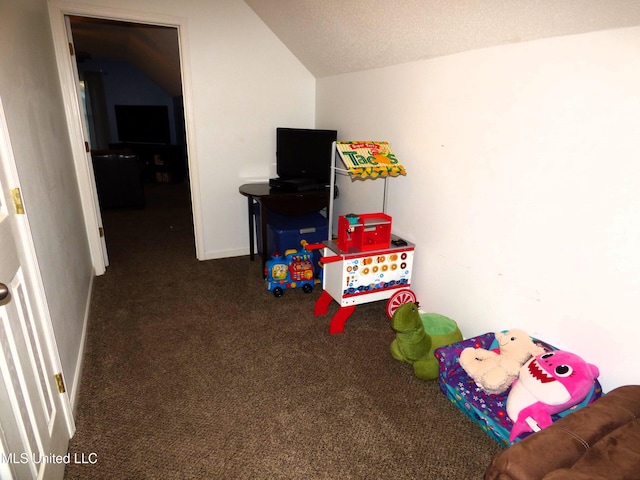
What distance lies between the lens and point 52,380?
142cm

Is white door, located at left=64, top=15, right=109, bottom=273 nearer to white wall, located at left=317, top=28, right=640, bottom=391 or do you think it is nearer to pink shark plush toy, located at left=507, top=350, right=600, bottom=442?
white wall, located at left=317, top=28, right=640, bottom=391

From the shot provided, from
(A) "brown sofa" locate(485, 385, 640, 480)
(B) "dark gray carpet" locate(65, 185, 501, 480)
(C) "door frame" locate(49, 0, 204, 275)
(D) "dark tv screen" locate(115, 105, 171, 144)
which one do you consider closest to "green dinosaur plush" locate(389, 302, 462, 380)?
(B) "dark gray carpet" locate(65, 185, 501, 480)

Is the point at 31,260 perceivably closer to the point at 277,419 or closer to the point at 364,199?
the point at 277,419

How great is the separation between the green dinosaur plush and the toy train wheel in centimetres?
32

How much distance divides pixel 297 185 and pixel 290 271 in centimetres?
68

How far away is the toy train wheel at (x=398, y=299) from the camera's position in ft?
7.62

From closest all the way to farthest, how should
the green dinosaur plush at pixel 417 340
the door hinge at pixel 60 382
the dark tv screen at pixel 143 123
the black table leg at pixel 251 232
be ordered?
the door hinge at pixel 60 382
the green dinosaur plush at pixel 417 340
the black table leg at pixel 251 232
the dark tv screen at pixel 143 123

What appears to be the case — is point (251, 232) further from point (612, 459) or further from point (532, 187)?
point (612, 459)

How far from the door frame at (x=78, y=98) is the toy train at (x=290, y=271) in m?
1.00

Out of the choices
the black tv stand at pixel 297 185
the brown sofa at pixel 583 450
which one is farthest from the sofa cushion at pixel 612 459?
the black tv stand at pixel 297 185

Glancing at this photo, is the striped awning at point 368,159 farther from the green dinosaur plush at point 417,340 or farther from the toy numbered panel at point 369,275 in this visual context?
the green dinosaur plush at point 417,340

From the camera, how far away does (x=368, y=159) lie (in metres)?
2.24

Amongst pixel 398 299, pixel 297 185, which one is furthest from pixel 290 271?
pixel 398 299

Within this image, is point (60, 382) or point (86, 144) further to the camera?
point (86, 144)
